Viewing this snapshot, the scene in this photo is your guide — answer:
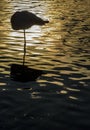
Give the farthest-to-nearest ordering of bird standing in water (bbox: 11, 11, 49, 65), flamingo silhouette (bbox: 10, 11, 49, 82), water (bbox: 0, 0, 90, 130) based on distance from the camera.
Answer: bird standing in water (bbox: 11, 11, 49, 65)
flamingo silhouette (bbox: 10, 11, 49, 82)
water (bbox: 0, 0, 90, 130)

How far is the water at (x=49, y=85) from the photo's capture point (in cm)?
1309

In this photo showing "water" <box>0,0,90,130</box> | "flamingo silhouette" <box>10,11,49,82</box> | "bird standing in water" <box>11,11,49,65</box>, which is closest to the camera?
"water" <box>0,0,90,130</box>

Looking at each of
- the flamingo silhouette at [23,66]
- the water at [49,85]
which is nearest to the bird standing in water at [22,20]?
the flamingo silhouette at [23,66]

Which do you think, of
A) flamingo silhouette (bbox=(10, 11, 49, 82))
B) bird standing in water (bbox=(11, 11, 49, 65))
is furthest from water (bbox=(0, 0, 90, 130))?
bird standing in water (bbox=(11, 11, 49, 65))

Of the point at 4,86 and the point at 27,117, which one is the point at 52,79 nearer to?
the point at 4,86

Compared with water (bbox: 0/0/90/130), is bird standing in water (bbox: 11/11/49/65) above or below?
above

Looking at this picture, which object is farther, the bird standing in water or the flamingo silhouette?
the bird standing in water

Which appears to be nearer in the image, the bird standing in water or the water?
the water

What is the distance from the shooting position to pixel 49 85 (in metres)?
17.1

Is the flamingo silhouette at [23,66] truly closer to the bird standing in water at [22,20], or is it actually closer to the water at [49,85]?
the bird standing in water at [22,20]

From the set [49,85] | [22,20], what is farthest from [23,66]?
[49,85]

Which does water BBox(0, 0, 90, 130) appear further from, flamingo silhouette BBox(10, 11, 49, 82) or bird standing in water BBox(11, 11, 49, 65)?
bird standing in water BBox(11, 11, 49, 65)

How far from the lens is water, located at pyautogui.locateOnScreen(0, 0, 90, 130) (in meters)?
13.1

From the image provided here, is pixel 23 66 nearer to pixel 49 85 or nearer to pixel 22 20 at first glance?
pixel 22 20
